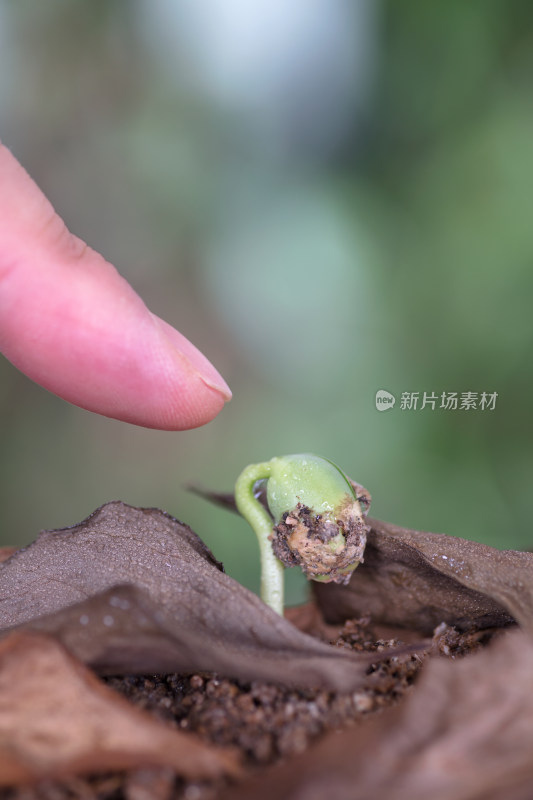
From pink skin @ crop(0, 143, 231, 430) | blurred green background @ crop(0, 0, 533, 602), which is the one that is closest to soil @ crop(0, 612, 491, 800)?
pink skin @ crop(0, 143, 231, 430)

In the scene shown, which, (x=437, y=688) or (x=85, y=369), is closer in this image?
(x=437, y=688)

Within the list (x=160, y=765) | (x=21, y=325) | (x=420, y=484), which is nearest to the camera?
(x=160, y=765)

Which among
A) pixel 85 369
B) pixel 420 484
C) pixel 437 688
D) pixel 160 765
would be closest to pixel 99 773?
pixel 160 765

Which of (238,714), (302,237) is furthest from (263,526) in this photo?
(302,237)

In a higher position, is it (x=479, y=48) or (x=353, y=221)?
(x=479, y=48)

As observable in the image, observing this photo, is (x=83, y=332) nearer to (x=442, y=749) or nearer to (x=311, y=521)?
(x=311, y=521)

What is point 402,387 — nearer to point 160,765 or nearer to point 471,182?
point 471,182
